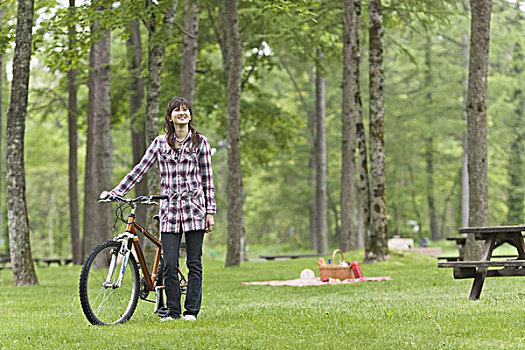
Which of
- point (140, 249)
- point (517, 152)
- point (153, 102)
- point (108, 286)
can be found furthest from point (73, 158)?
point (517, 152)

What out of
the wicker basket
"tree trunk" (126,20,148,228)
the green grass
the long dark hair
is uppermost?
"tree trunk" (126,20,148,228)

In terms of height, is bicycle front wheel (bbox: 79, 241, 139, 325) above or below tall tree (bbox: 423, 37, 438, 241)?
below

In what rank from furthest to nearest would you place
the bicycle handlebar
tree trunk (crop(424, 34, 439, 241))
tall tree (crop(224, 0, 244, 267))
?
tree trunk (crop(424, 34, 439, 241)), tall tree (crop(224, 0, 244, 267)), the bicycle handlebar

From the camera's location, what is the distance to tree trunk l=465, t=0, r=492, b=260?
13750mm

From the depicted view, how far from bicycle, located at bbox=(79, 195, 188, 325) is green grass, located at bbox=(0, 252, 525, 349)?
0.55ft

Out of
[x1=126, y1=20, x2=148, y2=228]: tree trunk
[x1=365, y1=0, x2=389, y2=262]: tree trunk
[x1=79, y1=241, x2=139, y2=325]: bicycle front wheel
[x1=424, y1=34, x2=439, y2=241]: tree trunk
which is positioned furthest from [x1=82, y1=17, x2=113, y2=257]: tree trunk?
[x1=424, y1=34, x2=439, y2=241]: tree trunk

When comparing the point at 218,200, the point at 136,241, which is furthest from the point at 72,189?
the point at 136,241

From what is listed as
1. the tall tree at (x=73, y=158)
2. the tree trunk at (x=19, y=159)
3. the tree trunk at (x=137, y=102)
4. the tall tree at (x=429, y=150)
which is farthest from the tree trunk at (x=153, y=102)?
the tall tree at (x=429, y=150)

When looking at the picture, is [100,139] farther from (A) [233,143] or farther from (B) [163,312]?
(B) [163,312]

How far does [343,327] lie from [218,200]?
2223 centimetres

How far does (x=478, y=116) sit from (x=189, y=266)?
8739mm

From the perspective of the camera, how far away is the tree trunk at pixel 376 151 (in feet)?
54.8

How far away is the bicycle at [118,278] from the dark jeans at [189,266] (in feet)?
0.80

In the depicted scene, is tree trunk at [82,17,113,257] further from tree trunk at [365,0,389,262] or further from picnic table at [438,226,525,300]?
picnic table at [438,226,525,300]
